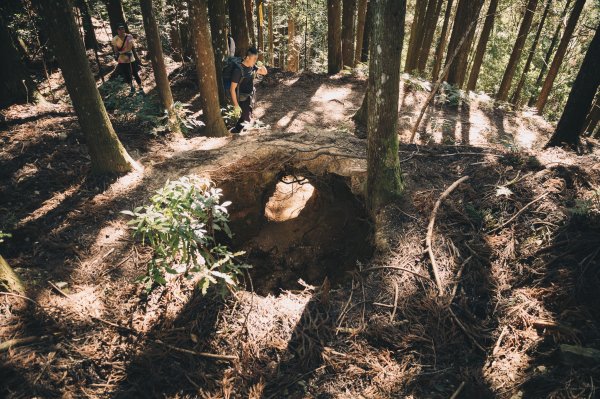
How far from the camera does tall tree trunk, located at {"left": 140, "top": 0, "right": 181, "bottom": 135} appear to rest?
6000 mm

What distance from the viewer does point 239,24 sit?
948cm

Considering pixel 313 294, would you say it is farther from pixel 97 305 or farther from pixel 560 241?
pixel 560 241

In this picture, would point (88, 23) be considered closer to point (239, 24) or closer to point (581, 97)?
point (239, 24)

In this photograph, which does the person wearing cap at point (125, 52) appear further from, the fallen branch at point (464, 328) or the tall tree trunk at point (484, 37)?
the tall tree trunk at point (484, 37)

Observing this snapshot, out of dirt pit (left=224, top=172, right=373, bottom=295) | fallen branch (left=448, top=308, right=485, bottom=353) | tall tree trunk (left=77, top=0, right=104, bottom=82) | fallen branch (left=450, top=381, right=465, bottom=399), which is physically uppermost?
tall tree trunk (left=77, top=0, right=104, bottom=82)

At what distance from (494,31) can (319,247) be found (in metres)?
25.2

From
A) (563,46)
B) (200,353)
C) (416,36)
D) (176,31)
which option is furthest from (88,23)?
(563,46)

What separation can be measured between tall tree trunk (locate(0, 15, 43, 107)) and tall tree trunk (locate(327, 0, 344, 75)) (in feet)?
→ 30.5

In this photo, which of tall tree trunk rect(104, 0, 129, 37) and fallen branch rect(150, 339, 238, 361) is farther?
tall tree trunk rect(104, 0, 129, 37)

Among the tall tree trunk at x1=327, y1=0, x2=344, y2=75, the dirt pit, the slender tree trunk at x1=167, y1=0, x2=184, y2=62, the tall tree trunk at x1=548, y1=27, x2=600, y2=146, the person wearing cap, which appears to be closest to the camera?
the tall tree trunk at x1=548, y1=27, x2=600, y2=146

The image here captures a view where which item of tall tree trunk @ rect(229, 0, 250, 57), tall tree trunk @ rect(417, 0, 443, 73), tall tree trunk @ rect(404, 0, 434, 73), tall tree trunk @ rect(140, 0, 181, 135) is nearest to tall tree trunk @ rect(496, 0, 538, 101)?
tall tree trunk @ rect(417, 0, 443, 73)

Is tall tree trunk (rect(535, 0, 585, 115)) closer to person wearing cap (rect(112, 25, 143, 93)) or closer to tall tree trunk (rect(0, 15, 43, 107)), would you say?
person wearing cap (rect(112, 25, 143, 93))

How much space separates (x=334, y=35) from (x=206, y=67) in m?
7.09

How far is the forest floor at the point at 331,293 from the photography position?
2635mm
